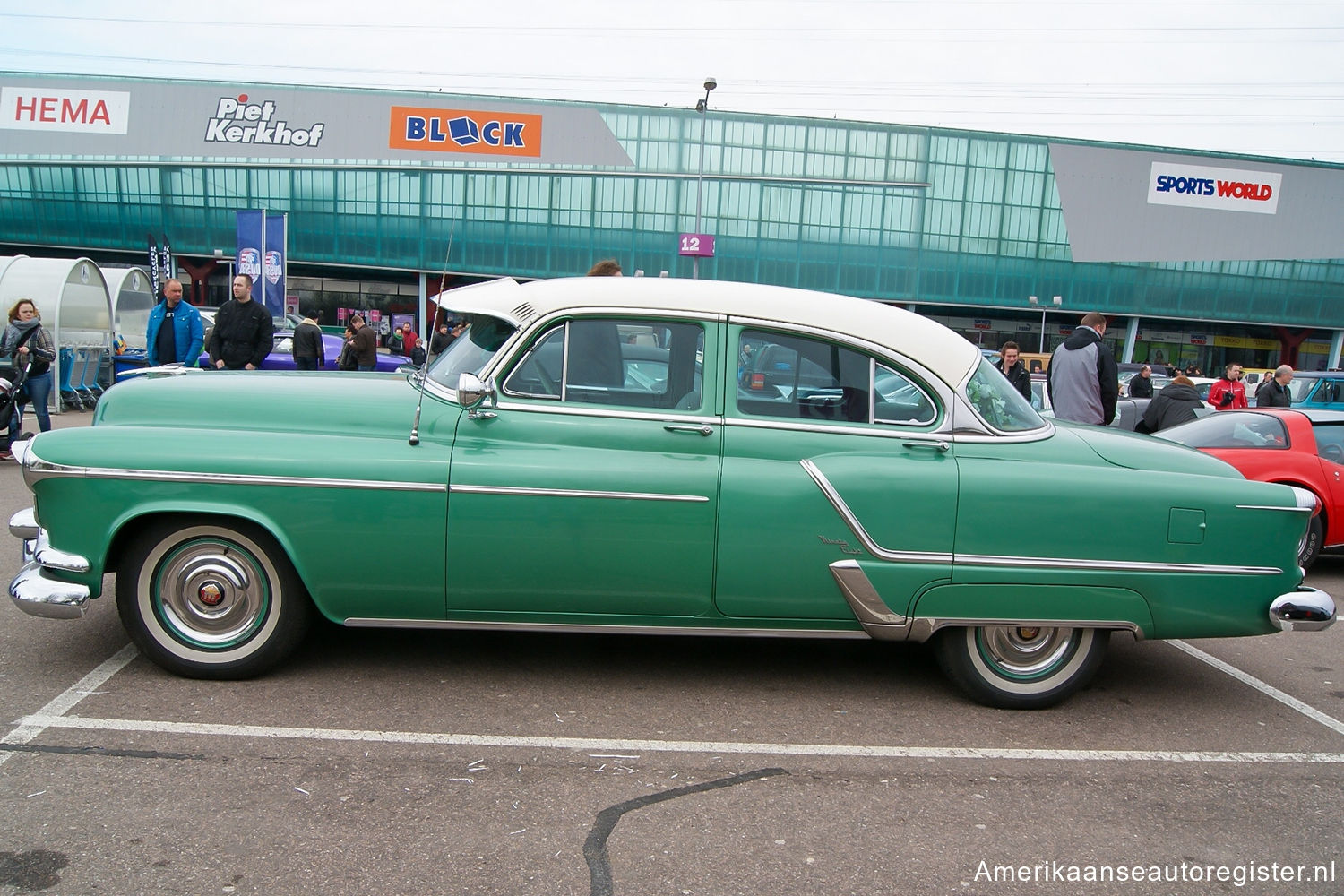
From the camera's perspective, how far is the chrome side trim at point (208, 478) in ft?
13.0

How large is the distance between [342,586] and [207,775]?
919 mm

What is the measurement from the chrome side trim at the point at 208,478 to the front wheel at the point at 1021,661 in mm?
2394

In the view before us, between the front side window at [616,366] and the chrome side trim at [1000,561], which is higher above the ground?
the front side window at [616,366]

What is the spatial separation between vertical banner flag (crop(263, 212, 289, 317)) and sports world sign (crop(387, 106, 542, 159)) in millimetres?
25839

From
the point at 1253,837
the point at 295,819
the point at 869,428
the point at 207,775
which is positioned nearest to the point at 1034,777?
the point at 1253,837

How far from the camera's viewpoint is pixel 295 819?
3.12m

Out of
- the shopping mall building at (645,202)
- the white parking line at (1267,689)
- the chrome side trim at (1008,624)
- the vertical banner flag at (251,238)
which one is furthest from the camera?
the shopping mall building at (645,202)

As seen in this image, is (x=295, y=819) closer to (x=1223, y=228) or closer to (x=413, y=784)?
(x=413, y=784)

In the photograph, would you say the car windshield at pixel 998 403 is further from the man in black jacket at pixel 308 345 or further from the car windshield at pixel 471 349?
the man in black jacket at pixel 308 345

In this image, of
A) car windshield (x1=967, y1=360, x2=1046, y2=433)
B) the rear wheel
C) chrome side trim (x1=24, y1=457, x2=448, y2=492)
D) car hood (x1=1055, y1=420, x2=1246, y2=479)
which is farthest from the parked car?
chrome side trim (x1=24, y1=457, x2=448, y2=492)

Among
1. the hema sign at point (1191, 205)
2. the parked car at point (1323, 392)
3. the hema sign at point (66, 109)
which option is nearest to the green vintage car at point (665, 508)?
the parked car at point (1323, 392)

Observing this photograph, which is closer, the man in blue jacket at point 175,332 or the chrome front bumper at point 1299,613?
the chrome front bumper at point 1299,613

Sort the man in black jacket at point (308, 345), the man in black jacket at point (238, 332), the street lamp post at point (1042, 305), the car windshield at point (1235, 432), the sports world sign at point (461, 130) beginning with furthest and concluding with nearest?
the street lamp post at point (1042, 305) → the sports world sign at point (461, 130) → the man in black jacket at point (308, 345) → the man in black jacket at point (238, 332) → the car windshield at point (1235, 432)

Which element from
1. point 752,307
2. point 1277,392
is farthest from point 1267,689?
point 1277,392
